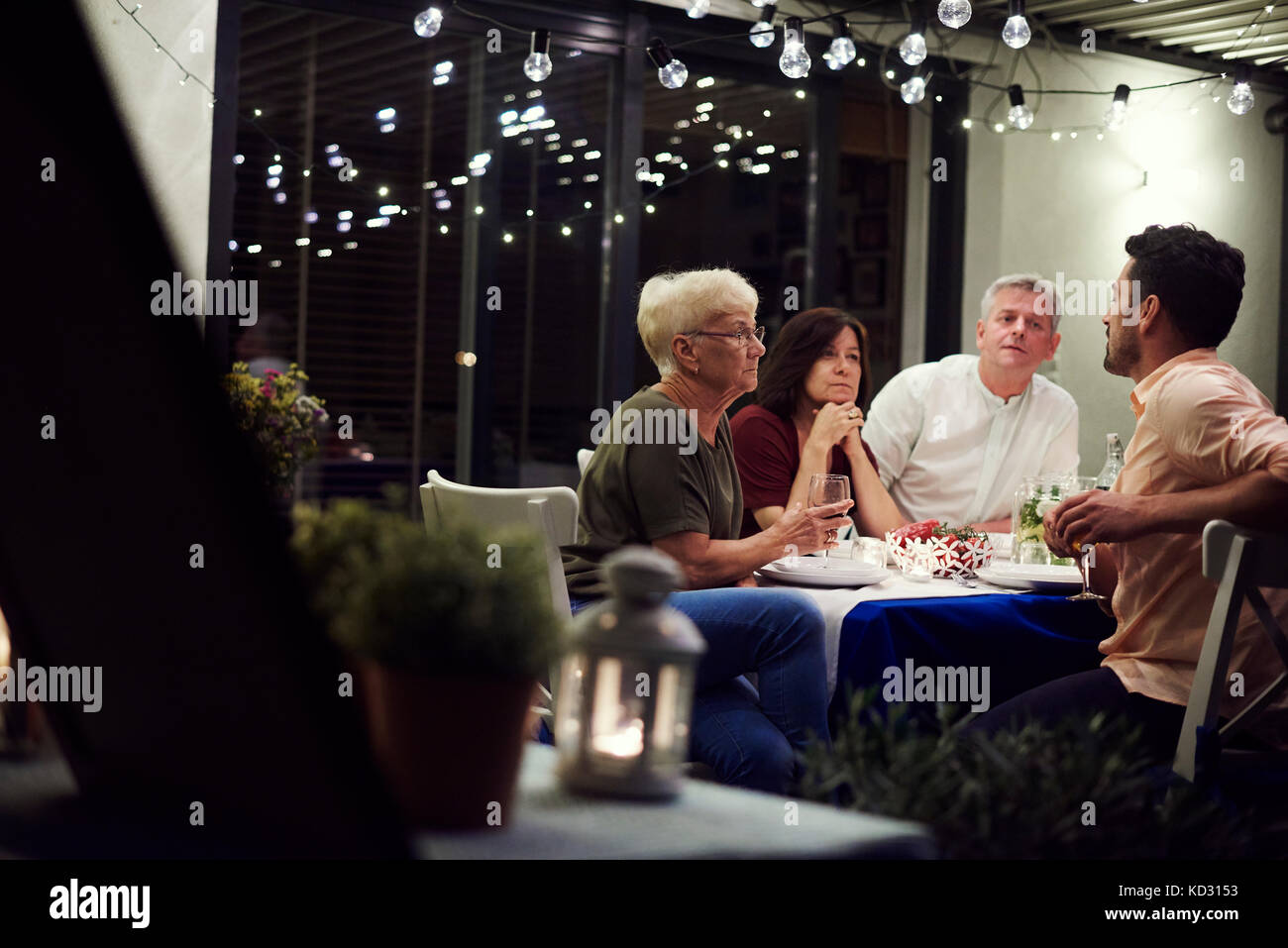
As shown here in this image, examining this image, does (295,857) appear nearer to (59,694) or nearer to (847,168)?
(59,694)

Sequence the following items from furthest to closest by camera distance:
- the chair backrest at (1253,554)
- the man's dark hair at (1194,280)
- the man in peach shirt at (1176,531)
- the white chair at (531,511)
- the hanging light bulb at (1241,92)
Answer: the hanging light bulb at (1241,92), the man's dark hair at (1194,280), the white chair at (531,511), the man in peach shirt at (1176,531), the chair backrest at (1253,554)

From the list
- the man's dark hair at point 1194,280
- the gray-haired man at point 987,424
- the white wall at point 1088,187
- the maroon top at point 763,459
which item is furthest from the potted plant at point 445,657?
the white wall at point 1088,187

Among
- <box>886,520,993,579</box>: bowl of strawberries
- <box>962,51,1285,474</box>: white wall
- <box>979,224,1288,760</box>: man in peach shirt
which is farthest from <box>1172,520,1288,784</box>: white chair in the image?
<box>962,51,1285,474</box>: white wall

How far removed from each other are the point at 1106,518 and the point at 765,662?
0.65 metres

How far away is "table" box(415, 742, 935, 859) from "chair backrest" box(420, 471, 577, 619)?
1304mm

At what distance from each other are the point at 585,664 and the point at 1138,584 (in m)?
1.64

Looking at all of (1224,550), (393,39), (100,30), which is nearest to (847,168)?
(393,39)

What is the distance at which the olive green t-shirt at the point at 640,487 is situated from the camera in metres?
2.59

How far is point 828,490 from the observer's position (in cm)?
264

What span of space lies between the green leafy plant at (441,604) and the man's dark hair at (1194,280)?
190 centimetres

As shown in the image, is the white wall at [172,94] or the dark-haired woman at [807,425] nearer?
the dark-haired woman at [807,425]

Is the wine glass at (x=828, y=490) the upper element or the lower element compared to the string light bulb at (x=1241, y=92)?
lower

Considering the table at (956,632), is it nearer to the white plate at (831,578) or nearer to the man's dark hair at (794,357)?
the white plate at (831,578)
